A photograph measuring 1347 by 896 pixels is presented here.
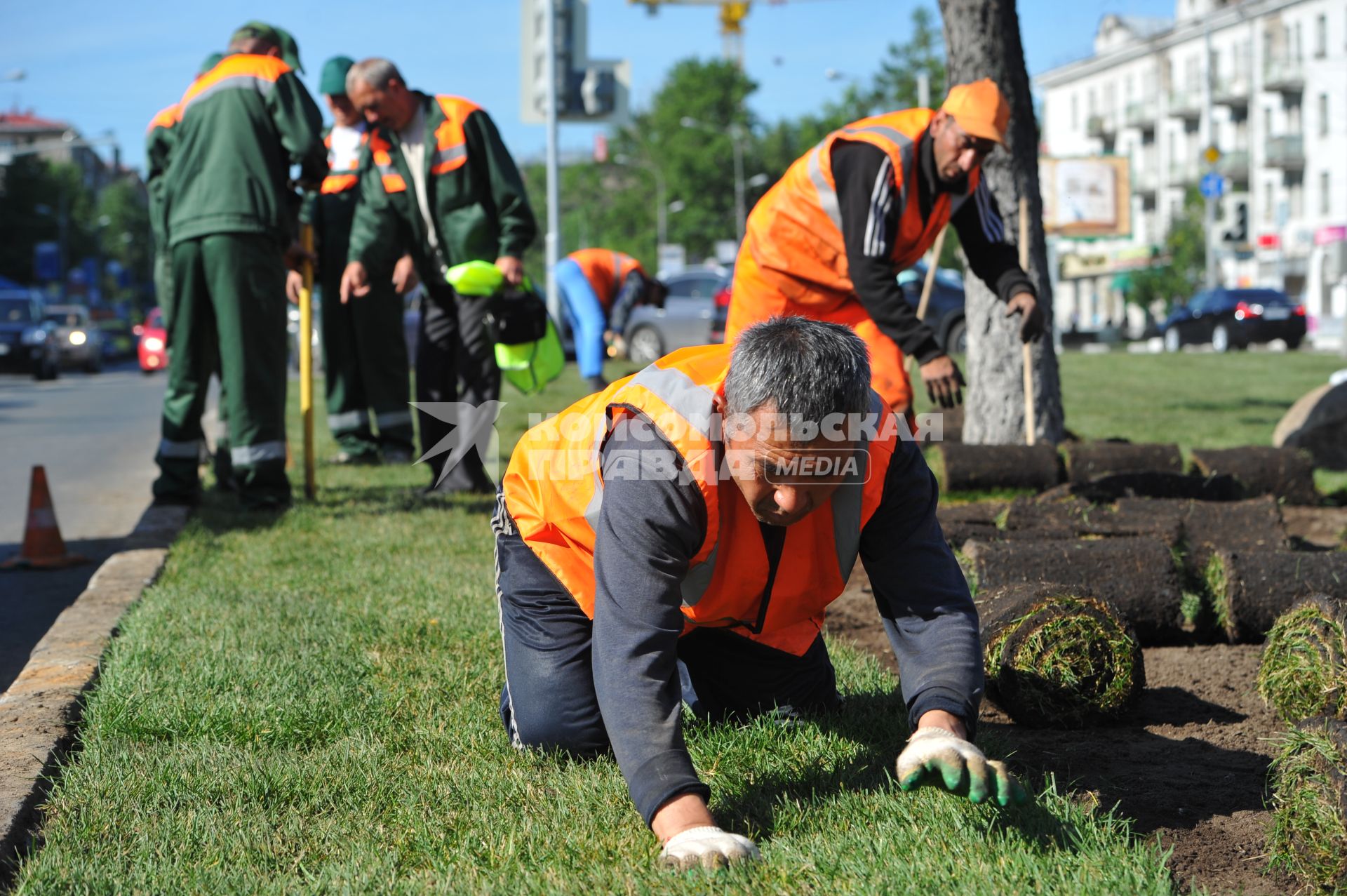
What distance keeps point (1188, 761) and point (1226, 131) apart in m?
67.7

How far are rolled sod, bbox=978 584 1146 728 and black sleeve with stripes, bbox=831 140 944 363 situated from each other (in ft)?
5.37

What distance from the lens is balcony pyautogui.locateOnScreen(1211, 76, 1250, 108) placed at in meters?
61.8

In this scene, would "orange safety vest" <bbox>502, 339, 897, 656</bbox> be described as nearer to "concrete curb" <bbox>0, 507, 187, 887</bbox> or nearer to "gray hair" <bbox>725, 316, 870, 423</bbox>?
"gray hair" <bbox>725, 316, 870, 423</bbox>

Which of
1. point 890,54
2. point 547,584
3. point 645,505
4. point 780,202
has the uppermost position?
point 890,54

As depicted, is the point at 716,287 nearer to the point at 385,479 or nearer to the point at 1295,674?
the point at 385,479

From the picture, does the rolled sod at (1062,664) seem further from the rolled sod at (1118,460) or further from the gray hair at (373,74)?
the gray hair at (373,74)

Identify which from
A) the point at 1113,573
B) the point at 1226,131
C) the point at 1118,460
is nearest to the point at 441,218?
the point at 1118,460

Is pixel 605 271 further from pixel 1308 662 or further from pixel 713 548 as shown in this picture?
pixel 713 548

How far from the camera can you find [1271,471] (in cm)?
684

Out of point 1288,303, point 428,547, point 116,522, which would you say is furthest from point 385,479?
point 1288,303

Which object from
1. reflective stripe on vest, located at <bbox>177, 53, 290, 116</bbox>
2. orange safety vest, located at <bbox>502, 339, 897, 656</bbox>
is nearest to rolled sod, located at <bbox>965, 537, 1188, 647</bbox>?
orange safety vest, located at <bbox>502, 339, 897, 656</bbox>

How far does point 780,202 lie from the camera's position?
17.7 ft

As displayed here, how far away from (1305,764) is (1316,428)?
661 cm

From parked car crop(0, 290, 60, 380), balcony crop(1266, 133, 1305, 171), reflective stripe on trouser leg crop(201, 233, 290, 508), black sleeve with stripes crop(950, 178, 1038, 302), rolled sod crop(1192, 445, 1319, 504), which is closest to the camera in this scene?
black sleeve with stripes crop(950, 178, 1038, 302)
